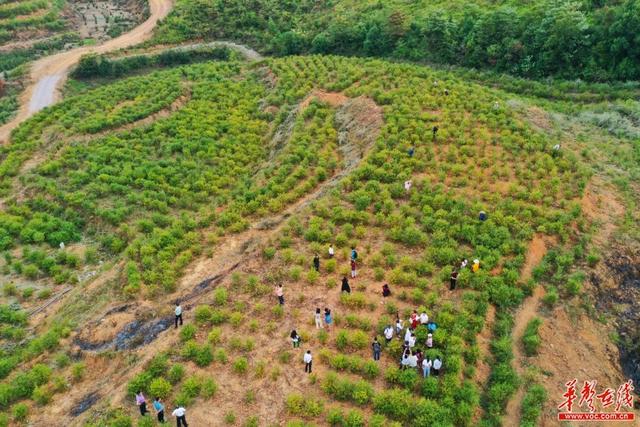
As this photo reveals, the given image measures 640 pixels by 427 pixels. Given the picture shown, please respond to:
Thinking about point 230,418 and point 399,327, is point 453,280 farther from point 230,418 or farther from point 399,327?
point 230,418

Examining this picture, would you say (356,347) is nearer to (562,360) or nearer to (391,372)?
(391,372)

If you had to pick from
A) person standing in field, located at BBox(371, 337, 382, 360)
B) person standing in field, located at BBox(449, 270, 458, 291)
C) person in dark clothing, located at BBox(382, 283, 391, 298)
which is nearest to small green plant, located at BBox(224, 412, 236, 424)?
person standing in field, located at BBox(371, 337, 382, 360)

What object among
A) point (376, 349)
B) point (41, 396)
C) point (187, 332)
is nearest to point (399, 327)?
point (376, 349)

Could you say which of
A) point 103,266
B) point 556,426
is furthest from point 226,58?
point 556,426

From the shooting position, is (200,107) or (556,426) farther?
(200,107)

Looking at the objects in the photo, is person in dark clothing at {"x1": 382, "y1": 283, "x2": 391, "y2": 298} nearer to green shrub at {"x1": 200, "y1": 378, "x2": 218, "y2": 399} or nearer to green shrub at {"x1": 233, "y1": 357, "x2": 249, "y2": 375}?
green shrub at {"x1": 233, "y1": 357, "x2": 249, "y2": 375}

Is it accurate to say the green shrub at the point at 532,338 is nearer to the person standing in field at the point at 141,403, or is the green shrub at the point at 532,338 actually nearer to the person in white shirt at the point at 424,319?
the person in white shirt at the point at 424,319
